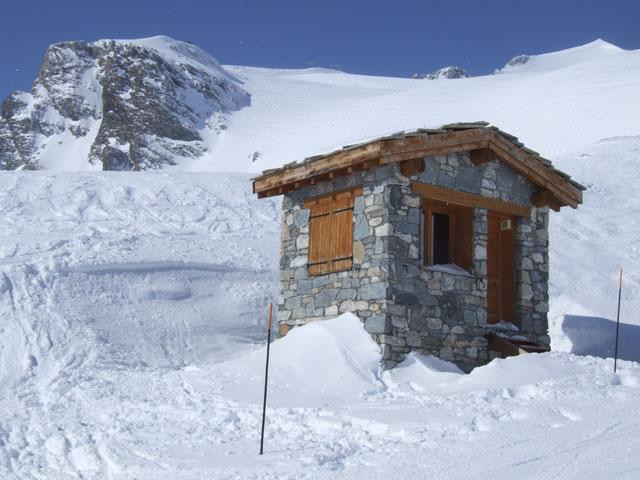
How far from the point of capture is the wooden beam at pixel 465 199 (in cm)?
1216

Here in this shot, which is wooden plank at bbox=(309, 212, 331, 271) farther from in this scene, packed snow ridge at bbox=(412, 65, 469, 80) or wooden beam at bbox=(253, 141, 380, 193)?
packed snow ridge at bbox=(412, 65, 469, 80)

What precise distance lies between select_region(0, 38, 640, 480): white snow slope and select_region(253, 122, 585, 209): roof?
2.38m

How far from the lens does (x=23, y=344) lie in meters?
12.9

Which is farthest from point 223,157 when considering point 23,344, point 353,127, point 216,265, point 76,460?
point 76,460

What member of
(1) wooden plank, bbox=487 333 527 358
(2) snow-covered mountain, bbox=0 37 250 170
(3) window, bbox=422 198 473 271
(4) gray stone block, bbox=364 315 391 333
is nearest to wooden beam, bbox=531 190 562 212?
(3) window, bbox=422 198 473 271

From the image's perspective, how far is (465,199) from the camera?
12.7m

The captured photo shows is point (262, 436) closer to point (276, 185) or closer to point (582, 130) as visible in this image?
point (276, 185)

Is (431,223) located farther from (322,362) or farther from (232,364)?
(232,364)

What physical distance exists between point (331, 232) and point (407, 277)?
1624mm

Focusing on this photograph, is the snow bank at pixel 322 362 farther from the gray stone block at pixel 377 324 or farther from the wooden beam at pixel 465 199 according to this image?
the wooden beam at pixel 465 199

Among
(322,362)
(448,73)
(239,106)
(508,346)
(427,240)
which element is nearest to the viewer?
(322,362)

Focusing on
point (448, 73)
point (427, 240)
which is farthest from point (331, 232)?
point (448, 73)

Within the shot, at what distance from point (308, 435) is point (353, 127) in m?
59.4

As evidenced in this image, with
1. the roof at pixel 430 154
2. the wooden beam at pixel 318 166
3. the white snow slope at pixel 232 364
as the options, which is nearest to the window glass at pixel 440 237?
the roof at pixel 430 154
